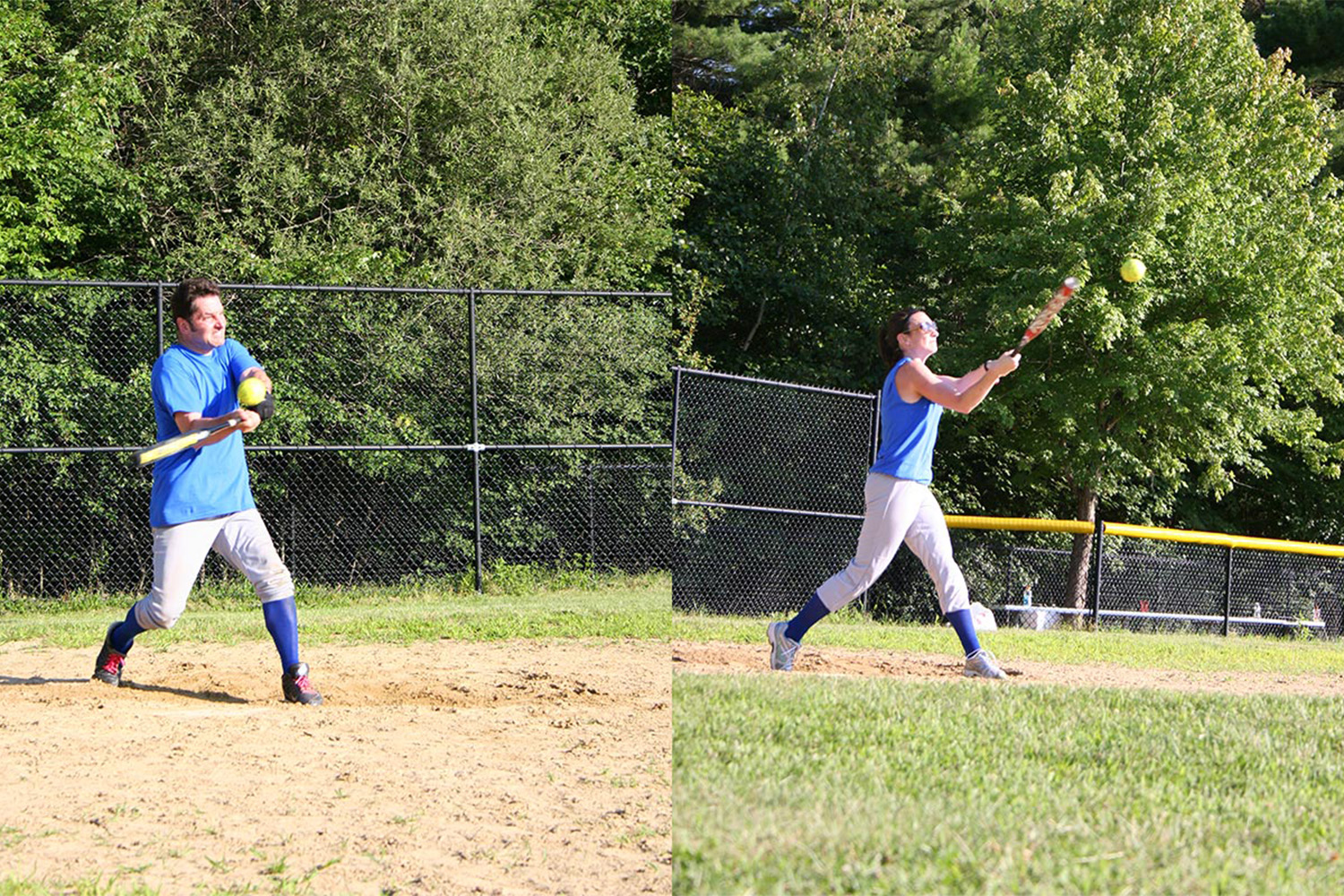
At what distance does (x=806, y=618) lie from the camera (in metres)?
5.48

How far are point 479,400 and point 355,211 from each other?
4.80m

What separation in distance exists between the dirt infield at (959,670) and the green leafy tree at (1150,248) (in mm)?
9167

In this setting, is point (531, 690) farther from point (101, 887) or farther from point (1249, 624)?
point (1249, 624)

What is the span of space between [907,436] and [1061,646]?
3931mm

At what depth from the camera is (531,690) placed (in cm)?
618

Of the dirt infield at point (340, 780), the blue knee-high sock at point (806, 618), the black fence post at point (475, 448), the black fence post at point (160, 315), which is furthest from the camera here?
the black fence post at point (475, 448)

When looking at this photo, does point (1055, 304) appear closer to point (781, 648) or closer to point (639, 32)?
point (781, 648)

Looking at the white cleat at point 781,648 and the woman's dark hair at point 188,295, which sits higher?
the woman's dark hair at point 188,295

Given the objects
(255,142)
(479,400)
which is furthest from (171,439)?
(255,142)

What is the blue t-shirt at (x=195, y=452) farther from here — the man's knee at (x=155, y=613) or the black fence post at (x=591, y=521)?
the black fence post at (x=591, y=521)

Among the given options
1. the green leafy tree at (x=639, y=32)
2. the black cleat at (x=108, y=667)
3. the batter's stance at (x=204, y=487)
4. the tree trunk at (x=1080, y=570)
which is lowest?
the tree trunk at (x=1080, y=570)

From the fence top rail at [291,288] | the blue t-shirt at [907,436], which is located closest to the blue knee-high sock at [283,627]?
the blue t-shirt at [907,436]

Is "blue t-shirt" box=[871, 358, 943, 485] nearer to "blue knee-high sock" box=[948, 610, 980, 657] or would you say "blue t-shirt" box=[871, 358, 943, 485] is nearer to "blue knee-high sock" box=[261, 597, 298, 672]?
"blue knee-high sock" box=[948, 610, 980, 657]

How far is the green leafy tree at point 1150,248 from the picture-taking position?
53.9ft
